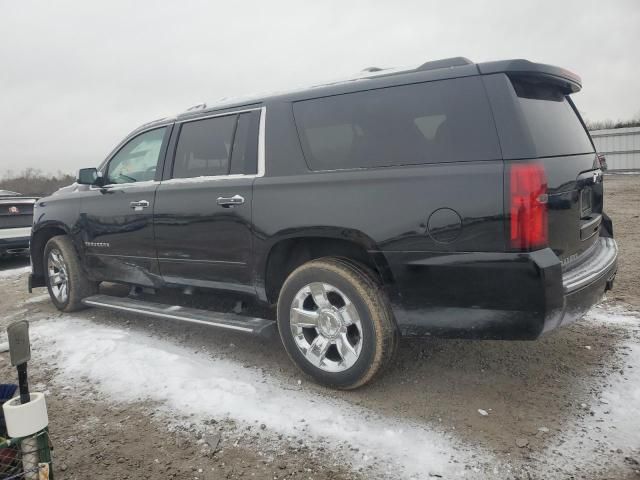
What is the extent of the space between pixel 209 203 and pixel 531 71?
2.28 metres

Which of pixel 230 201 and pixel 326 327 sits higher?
pixel 230 201

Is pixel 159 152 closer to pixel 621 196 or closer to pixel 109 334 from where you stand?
pixel 109 334

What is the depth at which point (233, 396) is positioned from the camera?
3.11m

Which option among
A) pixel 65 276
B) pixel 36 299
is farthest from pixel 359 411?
pixel 36 299

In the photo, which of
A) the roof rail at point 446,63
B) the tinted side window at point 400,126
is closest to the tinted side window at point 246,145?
the tinted side window at point 400,126

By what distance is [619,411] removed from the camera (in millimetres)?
2713

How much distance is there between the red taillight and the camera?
7.95ft

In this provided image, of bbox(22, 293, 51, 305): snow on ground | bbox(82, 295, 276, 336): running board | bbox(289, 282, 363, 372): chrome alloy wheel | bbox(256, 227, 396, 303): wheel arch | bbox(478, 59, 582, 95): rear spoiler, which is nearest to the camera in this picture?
bbox(478, 59, 582, 95): rear spoiler

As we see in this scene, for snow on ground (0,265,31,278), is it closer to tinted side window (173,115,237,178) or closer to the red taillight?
tinted side window (173,115,237,178)

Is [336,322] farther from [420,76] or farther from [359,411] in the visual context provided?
[420,76]

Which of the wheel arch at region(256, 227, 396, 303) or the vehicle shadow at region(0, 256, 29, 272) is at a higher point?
the wheel arch at region(256, 227, 396, 303)

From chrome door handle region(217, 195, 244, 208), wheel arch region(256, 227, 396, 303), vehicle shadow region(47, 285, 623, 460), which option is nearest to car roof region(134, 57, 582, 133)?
chrome door handle region(217, 195, 244, 208)

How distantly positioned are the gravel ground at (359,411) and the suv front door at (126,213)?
669mm

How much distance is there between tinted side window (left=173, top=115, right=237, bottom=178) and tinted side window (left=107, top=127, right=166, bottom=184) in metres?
0.32
